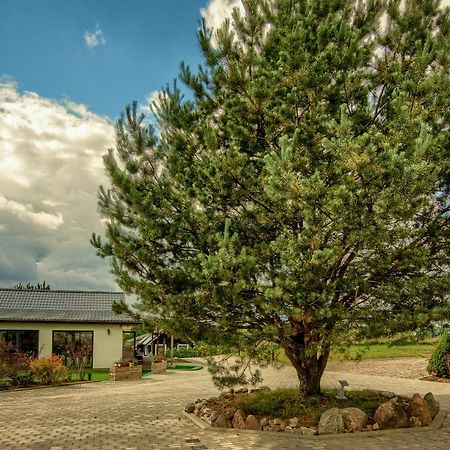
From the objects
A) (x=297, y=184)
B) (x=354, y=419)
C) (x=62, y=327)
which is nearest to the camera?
(x=297, y=184)

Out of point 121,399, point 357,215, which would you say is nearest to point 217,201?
point 357,215

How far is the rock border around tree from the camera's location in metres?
9.22

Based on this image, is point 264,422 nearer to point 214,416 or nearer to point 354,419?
point 214,416

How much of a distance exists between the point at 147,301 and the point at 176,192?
2442mm

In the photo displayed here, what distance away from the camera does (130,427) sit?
10242mm

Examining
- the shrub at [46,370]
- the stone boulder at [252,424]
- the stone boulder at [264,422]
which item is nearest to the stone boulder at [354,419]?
the stone boulder at [264,422]

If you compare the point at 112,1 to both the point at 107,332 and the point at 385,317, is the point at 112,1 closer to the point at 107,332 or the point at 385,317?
the point at 385,317

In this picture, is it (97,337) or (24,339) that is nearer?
(24,339)

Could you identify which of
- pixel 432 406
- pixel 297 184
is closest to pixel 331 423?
pixel 432 406

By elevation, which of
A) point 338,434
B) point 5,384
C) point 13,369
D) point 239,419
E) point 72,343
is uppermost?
point 72,343

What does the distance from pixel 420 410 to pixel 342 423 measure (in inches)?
80.2

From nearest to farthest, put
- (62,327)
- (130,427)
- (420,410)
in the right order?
1. (420,410)
2. (130,427)
3. (62,327)

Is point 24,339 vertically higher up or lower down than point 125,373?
higher up

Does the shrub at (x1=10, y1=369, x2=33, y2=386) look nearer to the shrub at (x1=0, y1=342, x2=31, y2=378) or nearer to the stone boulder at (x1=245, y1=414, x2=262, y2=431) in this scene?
the shrub at (x1=0, y1=342, x2=31, y2=378)
